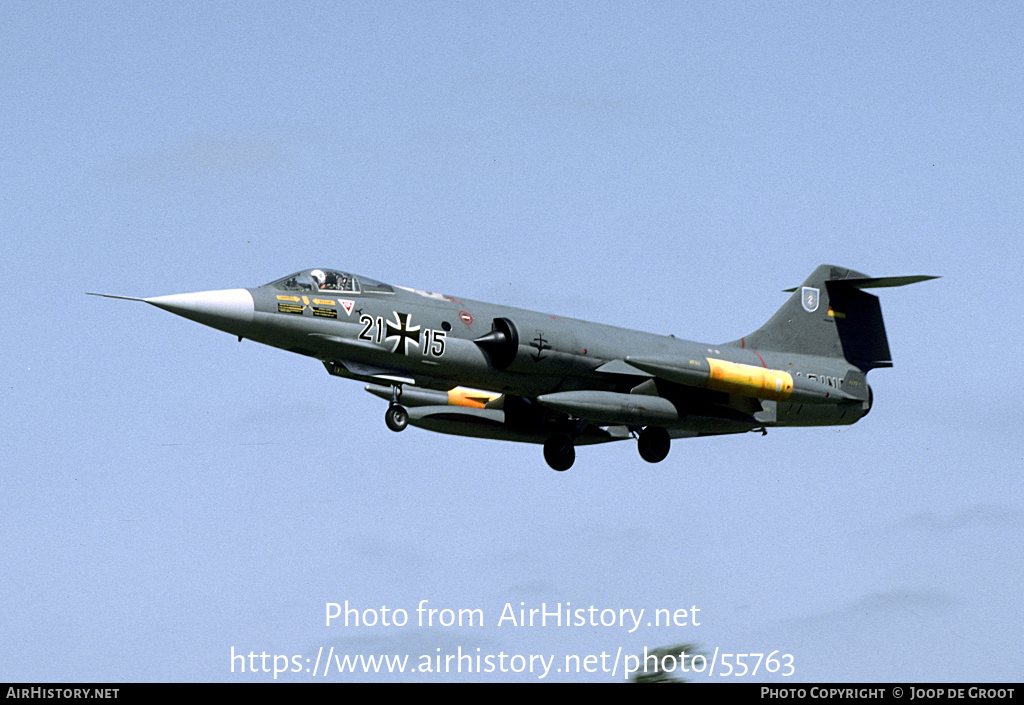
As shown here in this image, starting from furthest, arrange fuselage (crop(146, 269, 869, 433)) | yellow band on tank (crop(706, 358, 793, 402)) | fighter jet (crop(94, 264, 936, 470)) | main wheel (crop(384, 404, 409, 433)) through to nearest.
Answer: yellow band on tank (crop(706, 358, 793, 402))
main wheel (crop(384, 404, 409, 433))
fighter jet (crop(94, 264, 936, 470))
fuselage (crop(146, 269, 869, 433))

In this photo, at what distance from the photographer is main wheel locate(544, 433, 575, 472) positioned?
102 feet

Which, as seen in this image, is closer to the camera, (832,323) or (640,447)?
(640,447)

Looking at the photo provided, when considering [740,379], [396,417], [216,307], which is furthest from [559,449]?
[216,307]

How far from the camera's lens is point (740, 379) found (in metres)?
29.7

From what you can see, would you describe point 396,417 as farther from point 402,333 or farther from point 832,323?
point 832,323

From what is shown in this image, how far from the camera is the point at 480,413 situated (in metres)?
30.5

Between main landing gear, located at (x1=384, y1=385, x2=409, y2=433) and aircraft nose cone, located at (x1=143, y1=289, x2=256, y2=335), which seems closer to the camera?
aircraft nose cone, located at (x1=143, y1=289, x2=256, y2=335)

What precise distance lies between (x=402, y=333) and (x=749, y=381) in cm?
703

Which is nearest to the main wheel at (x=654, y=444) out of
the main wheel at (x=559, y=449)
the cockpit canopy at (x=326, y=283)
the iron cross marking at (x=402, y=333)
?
the main wheel at (x=559, y=449)

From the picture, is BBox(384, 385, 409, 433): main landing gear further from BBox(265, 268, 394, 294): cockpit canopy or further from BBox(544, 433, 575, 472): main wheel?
BBox(544, 433, 575, 472): main wheel

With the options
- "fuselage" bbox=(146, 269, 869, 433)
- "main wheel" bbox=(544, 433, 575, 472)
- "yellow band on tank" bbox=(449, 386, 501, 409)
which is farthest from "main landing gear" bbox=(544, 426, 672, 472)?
"yellow band on tank" bbox=(449, 386, 501, 409)
